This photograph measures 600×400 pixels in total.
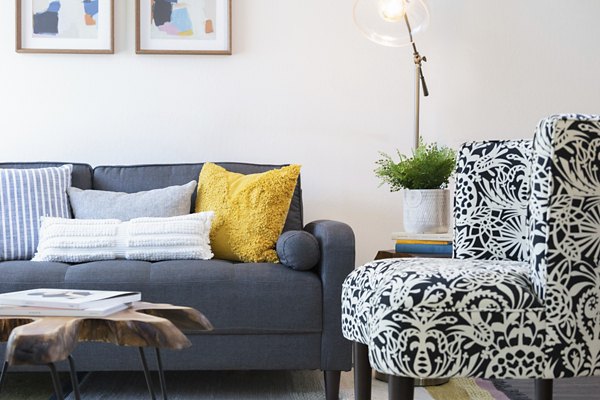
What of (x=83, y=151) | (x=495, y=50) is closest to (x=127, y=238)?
(x=83, y=151)

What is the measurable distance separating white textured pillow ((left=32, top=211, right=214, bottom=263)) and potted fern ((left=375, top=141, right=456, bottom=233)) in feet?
2.61

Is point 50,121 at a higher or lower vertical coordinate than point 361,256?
higher

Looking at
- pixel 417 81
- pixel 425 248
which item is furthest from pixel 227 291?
pixel 417 81

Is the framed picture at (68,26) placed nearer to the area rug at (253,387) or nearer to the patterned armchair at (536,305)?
the area rug at (253,387)

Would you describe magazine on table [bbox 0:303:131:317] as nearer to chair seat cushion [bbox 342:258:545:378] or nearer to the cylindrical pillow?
chair seat cushion [bbox 342:258:545:378]

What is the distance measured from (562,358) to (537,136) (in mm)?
464

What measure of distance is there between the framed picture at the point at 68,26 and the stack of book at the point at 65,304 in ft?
6.80

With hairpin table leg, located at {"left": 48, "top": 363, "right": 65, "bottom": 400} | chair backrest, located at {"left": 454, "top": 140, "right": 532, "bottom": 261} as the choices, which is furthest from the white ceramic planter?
hairpin table leg, located at {"left": 48, "top": 363, "right": 65, "bottom": 400}

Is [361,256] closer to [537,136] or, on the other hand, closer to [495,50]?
[495,50]

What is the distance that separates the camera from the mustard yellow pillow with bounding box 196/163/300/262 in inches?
122

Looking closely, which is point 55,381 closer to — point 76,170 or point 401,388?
point 401,388

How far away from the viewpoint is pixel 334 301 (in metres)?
2.81

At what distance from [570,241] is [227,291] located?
4.63ft

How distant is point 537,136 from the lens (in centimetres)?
170
